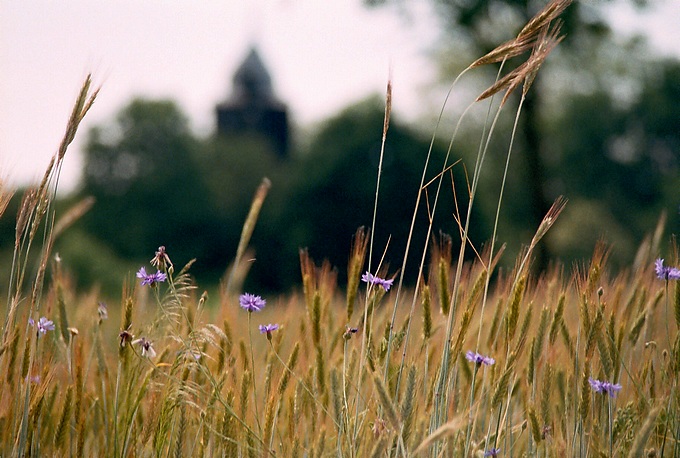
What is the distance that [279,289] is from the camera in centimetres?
2514

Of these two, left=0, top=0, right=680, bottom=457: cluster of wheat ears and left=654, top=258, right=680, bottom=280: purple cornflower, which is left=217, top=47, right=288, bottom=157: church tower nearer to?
left=0, top=0, right=680, bottom=457: cluster of wheat ears

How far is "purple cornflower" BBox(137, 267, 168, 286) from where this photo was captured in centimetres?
190

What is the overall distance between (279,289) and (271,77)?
34.3m

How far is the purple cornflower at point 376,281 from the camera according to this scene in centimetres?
196

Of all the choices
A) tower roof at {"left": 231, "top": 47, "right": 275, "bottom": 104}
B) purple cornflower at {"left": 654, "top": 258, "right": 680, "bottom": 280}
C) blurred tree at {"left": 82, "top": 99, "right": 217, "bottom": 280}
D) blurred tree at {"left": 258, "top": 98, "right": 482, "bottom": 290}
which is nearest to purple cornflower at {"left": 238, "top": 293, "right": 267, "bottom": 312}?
purple cornflower at {"left": 654, "top": 258, "right": 680, "bottom": 280}

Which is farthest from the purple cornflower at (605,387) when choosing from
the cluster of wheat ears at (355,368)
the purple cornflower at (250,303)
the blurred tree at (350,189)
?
the blurred tree at (350,189)

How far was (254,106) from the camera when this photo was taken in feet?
183

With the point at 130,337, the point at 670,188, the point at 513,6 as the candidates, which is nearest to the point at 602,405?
the point at 130,337

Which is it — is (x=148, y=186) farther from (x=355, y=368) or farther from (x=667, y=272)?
(x=667, y=272)

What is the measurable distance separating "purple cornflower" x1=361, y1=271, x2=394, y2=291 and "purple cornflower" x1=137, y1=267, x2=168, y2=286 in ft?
1.68

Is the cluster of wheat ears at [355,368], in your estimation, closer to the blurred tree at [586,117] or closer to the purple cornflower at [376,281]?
the purple cornflower at [376,281]

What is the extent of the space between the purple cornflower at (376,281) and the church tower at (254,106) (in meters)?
53.4

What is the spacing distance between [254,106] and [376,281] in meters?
55.0

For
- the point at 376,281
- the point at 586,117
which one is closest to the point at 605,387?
the point at 376,281
